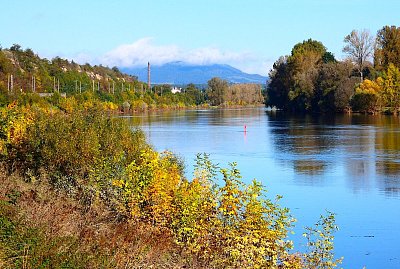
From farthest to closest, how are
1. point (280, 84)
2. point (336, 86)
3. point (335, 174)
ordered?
point (280, 84), point (336, 86), point (335, 174)

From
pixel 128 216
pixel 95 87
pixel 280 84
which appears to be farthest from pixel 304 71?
pixel 128 216

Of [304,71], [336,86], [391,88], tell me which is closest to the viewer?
[391,88]

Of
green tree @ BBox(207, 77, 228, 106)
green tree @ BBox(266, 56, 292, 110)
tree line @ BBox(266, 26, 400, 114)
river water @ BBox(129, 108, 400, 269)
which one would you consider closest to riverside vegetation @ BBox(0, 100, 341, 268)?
river water @ BBox(129, 108, 400, 269)

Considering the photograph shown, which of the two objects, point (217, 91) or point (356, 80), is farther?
point (217, 91)

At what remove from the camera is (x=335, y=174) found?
2670 centimetres

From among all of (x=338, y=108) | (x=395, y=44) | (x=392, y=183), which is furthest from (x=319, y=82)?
(x=392, y=183)

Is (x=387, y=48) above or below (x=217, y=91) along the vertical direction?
above

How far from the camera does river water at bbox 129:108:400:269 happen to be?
622 inches

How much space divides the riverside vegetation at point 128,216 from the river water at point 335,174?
3.42 meters

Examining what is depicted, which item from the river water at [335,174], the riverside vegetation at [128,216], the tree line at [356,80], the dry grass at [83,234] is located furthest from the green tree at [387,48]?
the dry grass at [83,234]

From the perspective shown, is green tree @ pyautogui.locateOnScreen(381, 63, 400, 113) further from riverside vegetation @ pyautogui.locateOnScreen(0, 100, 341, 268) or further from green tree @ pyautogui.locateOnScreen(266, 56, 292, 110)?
riverside vegetation @ pyautogui.locateOnScreen(0, 100, 341, 268)

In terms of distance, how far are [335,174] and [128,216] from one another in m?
16.0

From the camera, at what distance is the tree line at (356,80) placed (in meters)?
77.6

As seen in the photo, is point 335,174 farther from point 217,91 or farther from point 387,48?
point 217,91
